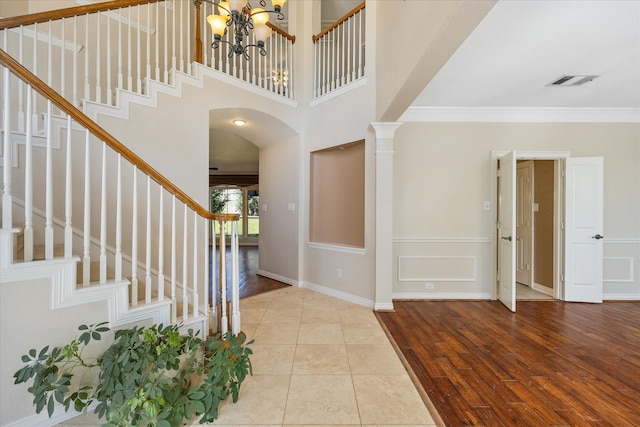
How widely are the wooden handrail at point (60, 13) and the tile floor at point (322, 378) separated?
271cm

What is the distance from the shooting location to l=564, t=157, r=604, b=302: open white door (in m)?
3.62

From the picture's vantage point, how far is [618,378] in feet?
6.57

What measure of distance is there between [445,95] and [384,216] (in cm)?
172

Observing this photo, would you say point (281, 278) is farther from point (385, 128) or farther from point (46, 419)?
point (46, 419)

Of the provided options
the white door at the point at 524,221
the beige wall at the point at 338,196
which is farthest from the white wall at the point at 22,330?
the white door at the point at 524,221

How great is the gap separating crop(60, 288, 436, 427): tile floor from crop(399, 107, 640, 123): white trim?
284 cm

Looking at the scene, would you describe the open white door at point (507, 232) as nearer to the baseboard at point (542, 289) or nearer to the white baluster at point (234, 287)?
the baseboard at point (542, 289)

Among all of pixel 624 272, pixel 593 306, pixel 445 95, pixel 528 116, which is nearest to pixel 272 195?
pixel 445 95

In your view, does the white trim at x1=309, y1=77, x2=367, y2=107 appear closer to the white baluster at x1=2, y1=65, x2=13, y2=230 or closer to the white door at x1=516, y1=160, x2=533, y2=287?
the white door at x1=516, y1=160, x2=533, y2=287

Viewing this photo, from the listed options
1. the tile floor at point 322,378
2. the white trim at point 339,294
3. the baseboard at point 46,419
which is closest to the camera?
the baseboard at point 46,419

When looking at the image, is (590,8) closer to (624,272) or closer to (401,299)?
(401,299)

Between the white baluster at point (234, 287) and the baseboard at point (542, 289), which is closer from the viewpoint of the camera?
the white baluster at point (234, 287)

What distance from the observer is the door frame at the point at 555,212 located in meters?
3.71

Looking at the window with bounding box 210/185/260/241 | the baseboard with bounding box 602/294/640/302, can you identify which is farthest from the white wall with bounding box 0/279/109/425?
the window with bounding box 210/185/260/241
